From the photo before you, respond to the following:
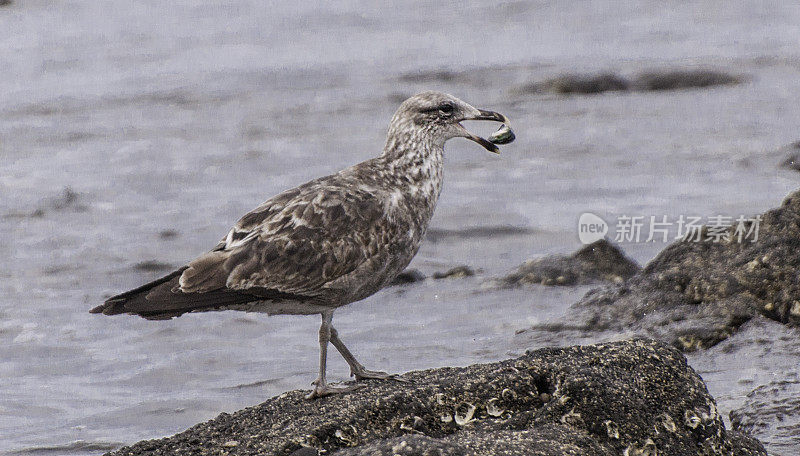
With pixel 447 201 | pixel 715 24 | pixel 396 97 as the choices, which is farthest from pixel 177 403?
pixel 715 24

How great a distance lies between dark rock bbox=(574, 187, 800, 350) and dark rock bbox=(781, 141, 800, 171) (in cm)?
509

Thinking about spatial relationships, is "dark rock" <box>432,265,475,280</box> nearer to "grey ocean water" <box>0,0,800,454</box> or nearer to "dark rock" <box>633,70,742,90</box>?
"grey ocean water" <box>0,0,800,454</box>

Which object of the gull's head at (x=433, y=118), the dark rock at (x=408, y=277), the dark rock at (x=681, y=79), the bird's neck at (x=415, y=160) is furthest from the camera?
the dark rock at (x=681, y=79)

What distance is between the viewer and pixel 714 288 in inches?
299

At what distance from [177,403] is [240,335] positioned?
4.42 ft

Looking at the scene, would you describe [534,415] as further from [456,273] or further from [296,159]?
[296,159]

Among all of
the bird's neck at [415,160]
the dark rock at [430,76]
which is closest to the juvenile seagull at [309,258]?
the bird's neck at [415,160]

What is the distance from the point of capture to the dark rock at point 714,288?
7402mm

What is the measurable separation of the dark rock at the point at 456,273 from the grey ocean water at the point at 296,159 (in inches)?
9.8

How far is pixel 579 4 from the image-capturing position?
22297 mm

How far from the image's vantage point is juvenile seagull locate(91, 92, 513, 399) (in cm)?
609

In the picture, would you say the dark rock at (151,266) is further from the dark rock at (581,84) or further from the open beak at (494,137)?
the dark rock at (581,84)

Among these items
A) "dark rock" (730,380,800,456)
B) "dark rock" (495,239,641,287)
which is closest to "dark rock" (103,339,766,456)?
"dark rock" (730,380,800,456)

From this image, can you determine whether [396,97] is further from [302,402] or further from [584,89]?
[302,402]
